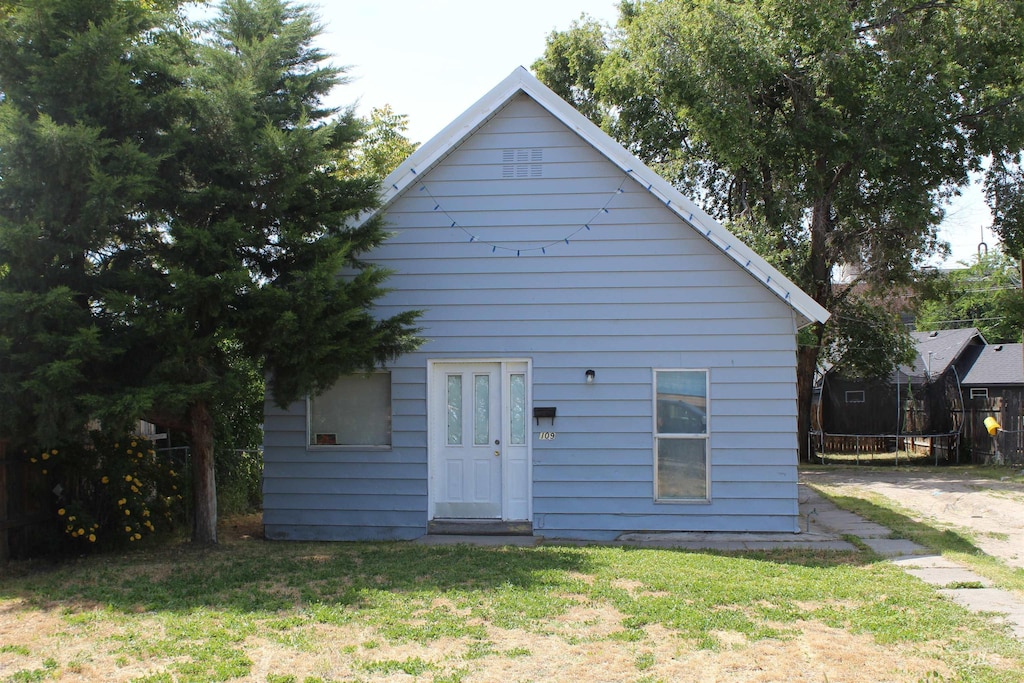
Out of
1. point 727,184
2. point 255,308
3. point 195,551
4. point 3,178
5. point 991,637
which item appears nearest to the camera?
point 991,637

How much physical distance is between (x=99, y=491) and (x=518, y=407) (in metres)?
4.84

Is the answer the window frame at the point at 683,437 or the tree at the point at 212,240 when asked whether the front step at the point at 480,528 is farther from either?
the tree at the point at 212,240

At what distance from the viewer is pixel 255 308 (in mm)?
8961

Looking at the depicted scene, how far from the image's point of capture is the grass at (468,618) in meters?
5.70

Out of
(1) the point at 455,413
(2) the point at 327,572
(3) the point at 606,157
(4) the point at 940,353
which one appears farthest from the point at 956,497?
(4) the point at 940,353

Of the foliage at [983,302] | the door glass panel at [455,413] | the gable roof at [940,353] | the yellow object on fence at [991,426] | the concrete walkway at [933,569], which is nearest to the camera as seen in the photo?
the concrete walkway at [933,569]

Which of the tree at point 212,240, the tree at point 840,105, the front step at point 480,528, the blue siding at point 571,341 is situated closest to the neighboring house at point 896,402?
the tree at point 840,105

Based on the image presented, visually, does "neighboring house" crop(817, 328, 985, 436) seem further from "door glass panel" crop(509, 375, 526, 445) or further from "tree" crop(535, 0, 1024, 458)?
"door glass panel" crop(509, 375, 526, 445)

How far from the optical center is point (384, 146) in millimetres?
26375

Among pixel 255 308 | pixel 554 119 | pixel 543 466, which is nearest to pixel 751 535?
pixel 543 466

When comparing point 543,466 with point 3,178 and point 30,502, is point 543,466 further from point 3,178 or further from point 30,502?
point 3,178

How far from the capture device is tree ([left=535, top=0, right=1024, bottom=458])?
21.3m

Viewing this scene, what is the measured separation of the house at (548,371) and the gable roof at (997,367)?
2173cm

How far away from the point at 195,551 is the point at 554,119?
6.41 m
